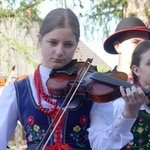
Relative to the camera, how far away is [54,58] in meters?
2.43

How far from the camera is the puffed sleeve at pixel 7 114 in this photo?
2.45 metres

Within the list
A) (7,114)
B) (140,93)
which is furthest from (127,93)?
(7,114)

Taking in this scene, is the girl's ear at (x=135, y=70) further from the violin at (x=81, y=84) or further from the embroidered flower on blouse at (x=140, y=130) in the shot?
the violin at (x=81, y=84)

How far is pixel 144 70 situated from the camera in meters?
2.79

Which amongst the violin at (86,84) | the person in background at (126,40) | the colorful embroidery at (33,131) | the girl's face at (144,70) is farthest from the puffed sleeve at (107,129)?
the person in background at (126,40)

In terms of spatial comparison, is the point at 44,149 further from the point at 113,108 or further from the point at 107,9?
the point at 107,9

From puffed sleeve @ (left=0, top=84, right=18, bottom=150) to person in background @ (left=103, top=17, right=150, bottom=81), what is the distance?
109 cm

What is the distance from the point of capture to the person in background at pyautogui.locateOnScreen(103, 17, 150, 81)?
339 cm

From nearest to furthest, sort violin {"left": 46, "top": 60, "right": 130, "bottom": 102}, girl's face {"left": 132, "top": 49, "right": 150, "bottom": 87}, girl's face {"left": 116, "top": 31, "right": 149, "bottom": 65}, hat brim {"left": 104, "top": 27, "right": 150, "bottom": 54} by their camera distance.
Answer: violin {"left": 46, "top": 60, "right": 130, "bottom": 102}
girl's face {"left": 132, "top": 49, "right": 150, "bottom": 87}
girl's face {"left": 116, "top": 31, "right": 149, "bottom": 65}
hat brim {"left": 104, "top": 27, "right": 150, "bottom": 54}

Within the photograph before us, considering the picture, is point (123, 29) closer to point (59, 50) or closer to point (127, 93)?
point (59, 50)

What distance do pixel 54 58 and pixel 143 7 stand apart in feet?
10.2

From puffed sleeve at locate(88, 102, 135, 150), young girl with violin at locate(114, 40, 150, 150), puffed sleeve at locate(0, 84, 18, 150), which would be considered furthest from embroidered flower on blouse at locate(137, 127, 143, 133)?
puffed sleeve at locate(0, 84, 18, 150)

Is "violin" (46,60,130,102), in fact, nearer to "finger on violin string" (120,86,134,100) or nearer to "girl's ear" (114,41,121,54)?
"finger on violin string" (120,86,134,100)

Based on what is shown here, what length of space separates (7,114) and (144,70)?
84 cm
